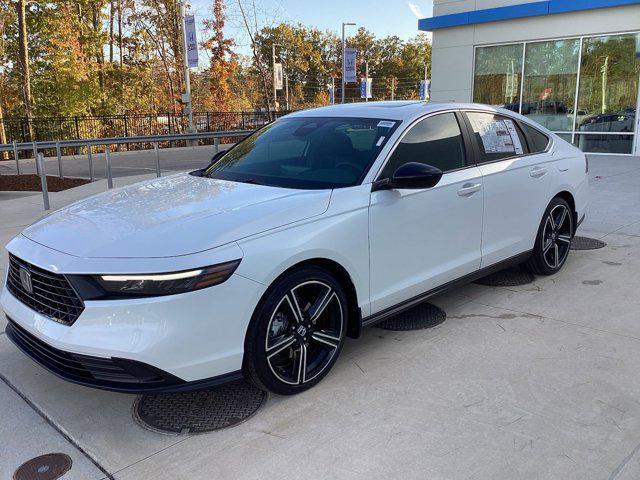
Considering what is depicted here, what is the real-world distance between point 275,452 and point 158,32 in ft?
114

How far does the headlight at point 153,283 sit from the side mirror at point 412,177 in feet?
4.53

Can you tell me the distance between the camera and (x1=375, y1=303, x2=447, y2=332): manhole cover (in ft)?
13.9

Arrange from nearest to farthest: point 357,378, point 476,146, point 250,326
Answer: point 250,326
point 357,378
point 476,146

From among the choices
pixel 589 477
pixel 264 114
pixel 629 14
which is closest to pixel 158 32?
pixel 264 114

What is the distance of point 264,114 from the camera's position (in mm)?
35188

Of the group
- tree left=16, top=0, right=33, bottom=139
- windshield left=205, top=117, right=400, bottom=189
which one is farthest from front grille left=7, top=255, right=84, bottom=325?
tree left=16, top=0, right=33, bottom=139

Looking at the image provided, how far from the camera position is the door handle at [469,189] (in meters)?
4.13

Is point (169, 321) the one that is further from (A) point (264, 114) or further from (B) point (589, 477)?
(A) point (264, 114)

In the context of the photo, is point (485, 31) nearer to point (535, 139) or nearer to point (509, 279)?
point (535, 139)

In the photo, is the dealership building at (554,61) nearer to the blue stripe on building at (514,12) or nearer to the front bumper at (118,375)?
the blue stripe on building at (514,12)

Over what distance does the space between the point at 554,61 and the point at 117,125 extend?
69.2ft

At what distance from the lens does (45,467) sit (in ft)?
8.60

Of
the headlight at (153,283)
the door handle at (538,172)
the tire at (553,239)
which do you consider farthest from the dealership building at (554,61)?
the headlight at (153,283)

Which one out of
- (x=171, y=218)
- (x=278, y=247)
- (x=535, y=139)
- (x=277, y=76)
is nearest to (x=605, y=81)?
(x=535, y=139)
